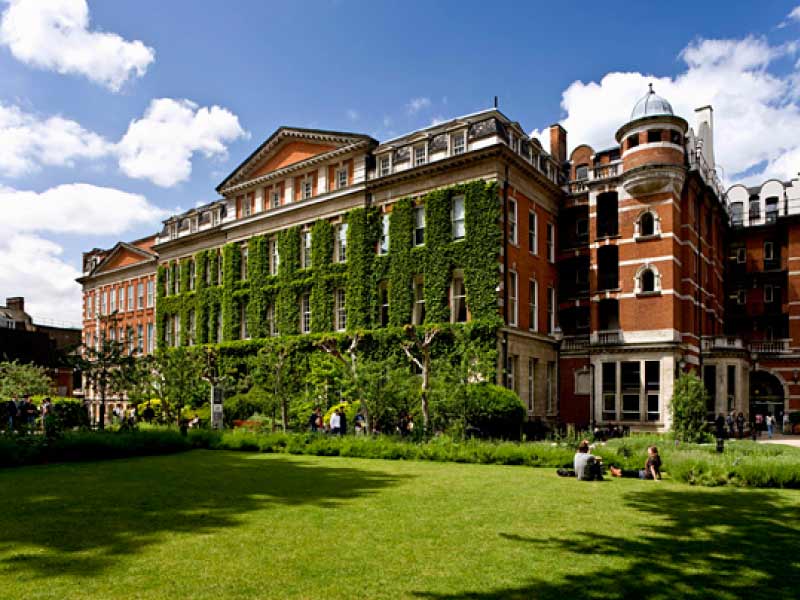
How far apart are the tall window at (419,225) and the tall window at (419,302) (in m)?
2.10

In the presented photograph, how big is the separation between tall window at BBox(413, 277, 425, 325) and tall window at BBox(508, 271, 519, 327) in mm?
4642

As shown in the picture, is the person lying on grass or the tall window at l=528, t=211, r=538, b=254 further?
the tall window at l=528, t=211, r=538, b=254

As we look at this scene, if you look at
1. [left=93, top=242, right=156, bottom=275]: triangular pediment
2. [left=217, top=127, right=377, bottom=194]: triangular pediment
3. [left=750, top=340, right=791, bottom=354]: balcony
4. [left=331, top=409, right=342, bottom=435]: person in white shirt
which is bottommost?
[left=331, top=409, right=342, bottom=435]: person in white shirt

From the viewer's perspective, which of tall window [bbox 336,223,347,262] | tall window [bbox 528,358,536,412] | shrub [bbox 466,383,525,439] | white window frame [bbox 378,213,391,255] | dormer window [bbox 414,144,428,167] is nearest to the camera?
shrub [bbox 466,383,525,439]

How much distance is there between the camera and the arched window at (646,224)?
34500 millimetres

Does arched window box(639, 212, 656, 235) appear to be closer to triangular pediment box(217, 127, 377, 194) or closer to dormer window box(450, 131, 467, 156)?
dormer window box(450, 131, 467, 156)

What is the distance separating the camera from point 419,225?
35344 millimetres

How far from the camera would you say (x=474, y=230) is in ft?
107

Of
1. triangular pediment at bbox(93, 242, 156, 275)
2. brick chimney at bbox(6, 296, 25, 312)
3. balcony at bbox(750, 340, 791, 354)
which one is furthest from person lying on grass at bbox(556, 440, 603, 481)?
brick chimney at bbox(6, 296, 25, 312)

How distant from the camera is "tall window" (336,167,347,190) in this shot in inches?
1533

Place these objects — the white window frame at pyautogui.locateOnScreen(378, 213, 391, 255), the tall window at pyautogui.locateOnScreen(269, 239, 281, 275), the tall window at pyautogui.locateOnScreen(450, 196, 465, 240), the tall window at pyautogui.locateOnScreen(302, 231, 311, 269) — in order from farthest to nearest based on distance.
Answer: the tall window at pyautogui.locateOnScreen(269, 239, 281, 275) < the tall window at pyautogui.locateOnScreen(302, 231, 311, 269) < the white window frame at pyautogui.locateOnScreen(378, 213, 391, 255) < the tall window at pyautogui.locateOnScreen(450, 196, 465, 240)

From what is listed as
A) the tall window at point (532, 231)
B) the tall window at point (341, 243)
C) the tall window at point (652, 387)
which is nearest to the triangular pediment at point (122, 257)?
the tall window at point (341, 243)

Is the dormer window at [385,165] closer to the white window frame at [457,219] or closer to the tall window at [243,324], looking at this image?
the white window frame at [457,219]

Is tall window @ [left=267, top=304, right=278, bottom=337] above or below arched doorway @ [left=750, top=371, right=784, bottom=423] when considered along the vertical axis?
above
